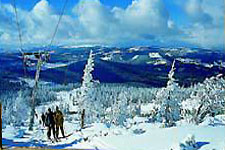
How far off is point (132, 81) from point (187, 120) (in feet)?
1.48

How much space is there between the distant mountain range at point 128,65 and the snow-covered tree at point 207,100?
6 cm

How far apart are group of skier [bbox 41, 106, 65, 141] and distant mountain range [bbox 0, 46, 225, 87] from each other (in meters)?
0.26

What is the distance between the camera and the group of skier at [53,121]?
9.25ft

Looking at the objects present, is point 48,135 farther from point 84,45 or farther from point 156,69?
point 156,69

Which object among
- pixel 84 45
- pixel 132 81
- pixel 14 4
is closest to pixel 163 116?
pixel 132 81

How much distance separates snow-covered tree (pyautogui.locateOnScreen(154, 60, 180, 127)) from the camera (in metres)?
2.66

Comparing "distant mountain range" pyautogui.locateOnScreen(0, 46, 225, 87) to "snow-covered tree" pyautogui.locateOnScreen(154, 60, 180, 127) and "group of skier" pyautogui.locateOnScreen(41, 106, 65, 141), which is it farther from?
"group of skier" pyautogui.locateOnScreen(41, 106, 65, 141)

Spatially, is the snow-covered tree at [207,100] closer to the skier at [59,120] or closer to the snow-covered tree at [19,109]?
the skier at [59,120]

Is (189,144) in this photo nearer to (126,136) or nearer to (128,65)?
(126,136)

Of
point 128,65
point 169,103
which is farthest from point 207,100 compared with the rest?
point 128,65

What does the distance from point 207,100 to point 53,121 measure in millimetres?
1114

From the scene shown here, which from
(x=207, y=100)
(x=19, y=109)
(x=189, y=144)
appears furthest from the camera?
(x=19, y=109)

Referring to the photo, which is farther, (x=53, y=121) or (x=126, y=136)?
(x=53, y=121)

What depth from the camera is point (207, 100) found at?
2.82 m
